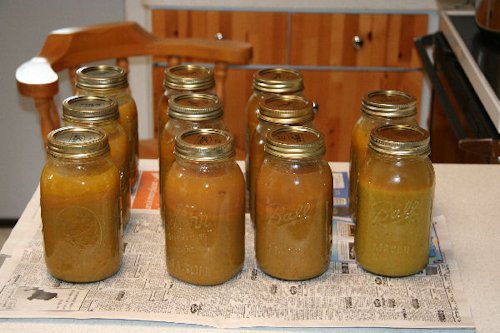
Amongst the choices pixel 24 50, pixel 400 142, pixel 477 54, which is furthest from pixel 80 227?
pixel 24 50

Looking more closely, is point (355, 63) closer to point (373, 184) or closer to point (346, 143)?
point (346, 143)

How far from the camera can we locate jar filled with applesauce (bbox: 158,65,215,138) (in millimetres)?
1295

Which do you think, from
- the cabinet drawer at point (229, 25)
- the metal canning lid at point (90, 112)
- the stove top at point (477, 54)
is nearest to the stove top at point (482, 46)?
the stove top at point (477, 54)

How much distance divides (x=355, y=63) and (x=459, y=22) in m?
0.40

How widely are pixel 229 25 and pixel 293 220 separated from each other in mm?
1699

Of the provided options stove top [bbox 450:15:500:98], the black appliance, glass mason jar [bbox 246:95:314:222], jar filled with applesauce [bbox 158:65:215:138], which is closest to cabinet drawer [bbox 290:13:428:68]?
the black appliance

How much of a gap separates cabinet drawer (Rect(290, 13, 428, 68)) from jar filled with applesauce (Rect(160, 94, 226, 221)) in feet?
Result: 4.93

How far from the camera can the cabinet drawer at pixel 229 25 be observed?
8.71 feet

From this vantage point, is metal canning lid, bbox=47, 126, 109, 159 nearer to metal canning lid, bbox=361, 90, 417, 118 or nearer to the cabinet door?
metal canning lid, bbox=361, 90, 417, 118

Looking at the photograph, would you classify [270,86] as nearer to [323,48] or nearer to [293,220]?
[293,220]

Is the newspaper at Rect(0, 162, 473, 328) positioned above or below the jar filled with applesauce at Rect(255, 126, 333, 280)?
below

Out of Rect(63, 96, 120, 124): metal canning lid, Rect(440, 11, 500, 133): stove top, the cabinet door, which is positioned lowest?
the cabinet door

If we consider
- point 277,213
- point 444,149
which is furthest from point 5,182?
point 277,213

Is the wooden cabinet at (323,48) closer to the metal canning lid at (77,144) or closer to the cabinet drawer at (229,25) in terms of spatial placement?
the cabinet drawer at (229,25)
